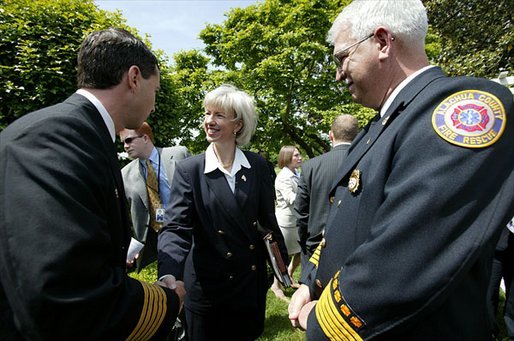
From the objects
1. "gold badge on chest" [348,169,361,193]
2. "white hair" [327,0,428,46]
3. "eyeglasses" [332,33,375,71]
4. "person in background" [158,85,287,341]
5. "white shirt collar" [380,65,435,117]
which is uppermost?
"white hair" [327,0,428,46]

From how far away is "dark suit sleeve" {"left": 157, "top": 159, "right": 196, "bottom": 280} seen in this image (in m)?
2.30

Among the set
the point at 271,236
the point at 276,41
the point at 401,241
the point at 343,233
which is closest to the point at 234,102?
the point at 271,236

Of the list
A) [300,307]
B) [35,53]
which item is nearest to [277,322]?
[300,307]

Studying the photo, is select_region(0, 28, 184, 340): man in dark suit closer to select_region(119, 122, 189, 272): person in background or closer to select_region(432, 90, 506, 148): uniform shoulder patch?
select_region(432, 90, 506, 148): uniform shoulder patch

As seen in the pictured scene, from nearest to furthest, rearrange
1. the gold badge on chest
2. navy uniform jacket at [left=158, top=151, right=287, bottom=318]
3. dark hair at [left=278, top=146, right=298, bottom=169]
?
the gold badge on chest, navy uniform jacket at [left=158, top=151, right=287, bottom=318], dark hair at [left=278, top=146, right=298, bottom=169]

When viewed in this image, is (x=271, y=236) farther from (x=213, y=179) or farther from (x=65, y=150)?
(x=65, y=150)

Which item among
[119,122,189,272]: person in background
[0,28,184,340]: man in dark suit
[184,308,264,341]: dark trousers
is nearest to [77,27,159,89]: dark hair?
[0,28,184,340]: man in dark suit

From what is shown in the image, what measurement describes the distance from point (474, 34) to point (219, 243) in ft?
46.8

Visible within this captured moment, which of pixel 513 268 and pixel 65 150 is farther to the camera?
pixel 513 268

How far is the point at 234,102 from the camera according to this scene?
3141mm

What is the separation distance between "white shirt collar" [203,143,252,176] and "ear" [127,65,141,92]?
1.23 m

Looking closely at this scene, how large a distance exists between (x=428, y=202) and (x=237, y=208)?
1.87 meters

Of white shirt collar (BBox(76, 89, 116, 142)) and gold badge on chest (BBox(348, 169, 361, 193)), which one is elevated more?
white shirt collar (BBox(76, 89, 116, 142))

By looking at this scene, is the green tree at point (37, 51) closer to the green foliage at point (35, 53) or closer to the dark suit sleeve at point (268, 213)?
the green foliage at point (35, 53)
